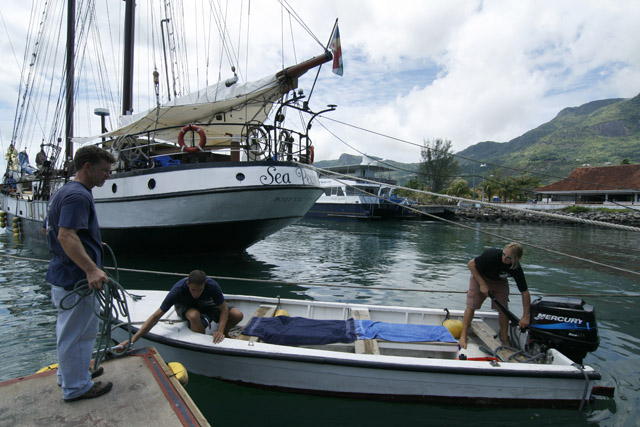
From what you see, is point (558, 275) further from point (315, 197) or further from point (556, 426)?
point (556, 426)

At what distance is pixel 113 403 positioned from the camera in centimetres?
257

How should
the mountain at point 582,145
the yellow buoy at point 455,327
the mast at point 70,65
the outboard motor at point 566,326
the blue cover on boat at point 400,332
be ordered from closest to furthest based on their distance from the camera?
1. the outboard motor at point 566,326
2. the blue cover on boat at point 400,332
3. the yellow buoy at point 455,327
4. the mast at point 70,65
5. the mountain at point 582,145

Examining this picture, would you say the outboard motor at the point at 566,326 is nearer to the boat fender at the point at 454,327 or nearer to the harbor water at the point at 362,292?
the harbor water at the point at 362,292

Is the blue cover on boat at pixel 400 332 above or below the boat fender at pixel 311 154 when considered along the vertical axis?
below

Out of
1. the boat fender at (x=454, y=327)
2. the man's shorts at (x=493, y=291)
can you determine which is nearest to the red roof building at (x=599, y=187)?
the man's shorts at (x=493, y=291)

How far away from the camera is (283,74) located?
1001cm

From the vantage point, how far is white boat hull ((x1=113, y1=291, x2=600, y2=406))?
372 centimetres

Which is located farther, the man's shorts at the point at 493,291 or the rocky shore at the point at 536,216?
the rocky shore at the point at 536,216

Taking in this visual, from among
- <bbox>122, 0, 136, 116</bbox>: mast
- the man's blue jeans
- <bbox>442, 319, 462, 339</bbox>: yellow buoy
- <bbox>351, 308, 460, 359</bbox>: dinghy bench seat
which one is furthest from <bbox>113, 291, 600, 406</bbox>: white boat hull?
<bbox>122, 0, 136, 116</bbox>: mast

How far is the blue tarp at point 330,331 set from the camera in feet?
14.4

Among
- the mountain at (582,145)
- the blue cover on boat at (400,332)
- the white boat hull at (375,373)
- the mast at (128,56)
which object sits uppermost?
the mountain at (582,145)

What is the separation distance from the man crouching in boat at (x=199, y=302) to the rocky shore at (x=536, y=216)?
105 feet

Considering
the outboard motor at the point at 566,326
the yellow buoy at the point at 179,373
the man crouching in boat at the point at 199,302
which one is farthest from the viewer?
the man crouching in boat at the point at 199,302

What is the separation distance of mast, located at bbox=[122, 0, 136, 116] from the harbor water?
677 cm
